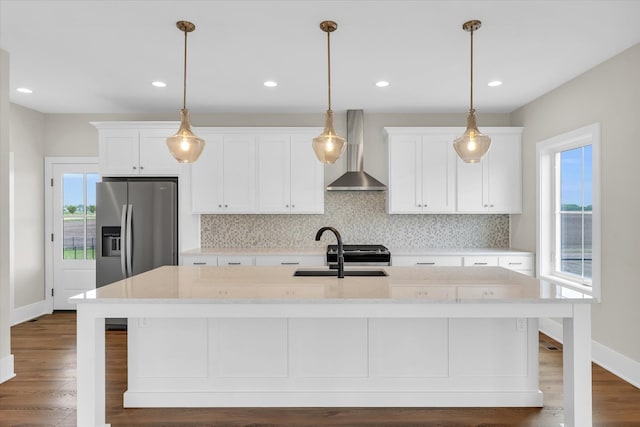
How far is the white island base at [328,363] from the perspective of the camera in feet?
8.55

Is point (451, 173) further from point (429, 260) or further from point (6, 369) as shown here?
point (6, 369)

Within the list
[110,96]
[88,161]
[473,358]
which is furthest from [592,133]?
[88,161]

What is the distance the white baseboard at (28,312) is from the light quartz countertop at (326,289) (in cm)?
317

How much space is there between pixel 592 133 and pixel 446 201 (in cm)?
166

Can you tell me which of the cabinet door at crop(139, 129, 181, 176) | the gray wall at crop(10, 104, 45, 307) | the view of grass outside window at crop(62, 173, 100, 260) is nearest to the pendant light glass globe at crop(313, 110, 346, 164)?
the cabinet door at crop(139, 129, 181, 176)

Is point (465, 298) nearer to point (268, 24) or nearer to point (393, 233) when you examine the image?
point (268, 24)

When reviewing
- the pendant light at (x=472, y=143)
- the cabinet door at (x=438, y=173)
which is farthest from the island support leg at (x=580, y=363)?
the cabinet door at (x=438, y=173)

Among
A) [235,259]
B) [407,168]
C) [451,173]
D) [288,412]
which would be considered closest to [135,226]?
[235,259]

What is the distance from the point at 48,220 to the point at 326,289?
4.64m

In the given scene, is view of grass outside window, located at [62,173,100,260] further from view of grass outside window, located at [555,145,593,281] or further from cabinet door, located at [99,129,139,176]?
view of grass outside window, located at [555,145,593,281]

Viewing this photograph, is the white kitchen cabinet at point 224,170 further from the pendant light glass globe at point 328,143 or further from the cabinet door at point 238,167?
the pendant light glass globe at point 328,143

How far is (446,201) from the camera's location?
16.0 ft

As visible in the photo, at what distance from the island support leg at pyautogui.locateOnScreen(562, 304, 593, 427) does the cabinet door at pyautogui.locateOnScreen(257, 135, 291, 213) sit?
3309 millimetres

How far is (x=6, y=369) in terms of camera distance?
3213mm
